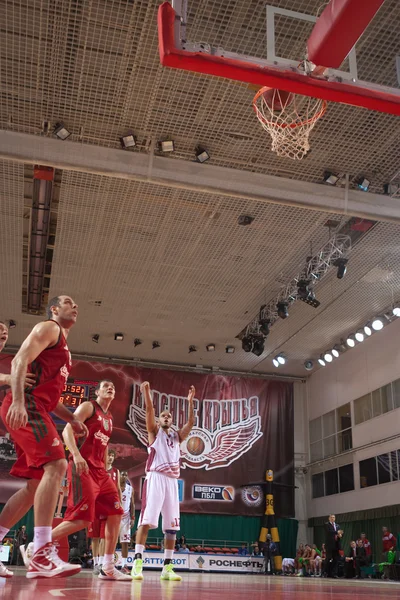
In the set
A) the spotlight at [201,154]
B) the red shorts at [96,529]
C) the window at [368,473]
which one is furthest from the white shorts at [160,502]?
the window at [368,473]

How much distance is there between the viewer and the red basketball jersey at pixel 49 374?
15.1 feet

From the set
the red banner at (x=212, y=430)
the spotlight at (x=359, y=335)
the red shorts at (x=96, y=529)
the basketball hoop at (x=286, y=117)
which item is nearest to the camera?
the red shorts at (x=96, y=529)

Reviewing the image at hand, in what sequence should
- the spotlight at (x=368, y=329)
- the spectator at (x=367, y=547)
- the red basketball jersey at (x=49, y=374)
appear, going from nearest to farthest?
the red basketball jersey at (x=49, y=374), the spectator at (x=367, y=547), the spotlight at (x=368, y=329)

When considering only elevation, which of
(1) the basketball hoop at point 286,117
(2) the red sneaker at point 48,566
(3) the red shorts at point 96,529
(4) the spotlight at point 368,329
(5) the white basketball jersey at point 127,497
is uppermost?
(4) the spotlight at point 368,329

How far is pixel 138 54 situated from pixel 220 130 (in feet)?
6.71

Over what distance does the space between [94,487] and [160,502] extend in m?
1.30

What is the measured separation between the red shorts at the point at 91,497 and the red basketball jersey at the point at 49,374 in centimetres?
144

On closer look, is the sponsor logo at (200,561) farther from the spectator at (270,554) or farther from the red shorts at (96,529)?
the red shorts at (96,529)

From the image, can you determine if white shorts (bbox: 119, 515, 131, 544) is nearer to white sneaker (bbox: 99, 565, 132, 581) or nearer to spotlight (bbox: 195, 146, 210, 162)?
white sneaker (bbox: 99, 565, 132, 581)

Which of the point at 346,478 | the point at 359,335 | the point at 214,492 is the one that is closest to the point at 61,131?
the point at 359,335

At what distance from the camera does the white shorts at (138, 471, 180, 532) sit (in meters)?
7.07

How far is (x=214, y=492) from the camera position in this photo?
2188 centimetres

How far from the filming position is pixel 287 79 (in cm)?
595

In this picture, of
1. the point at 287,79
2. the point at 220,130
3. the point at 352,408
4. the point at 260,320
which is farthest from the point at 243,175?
the point at 352,408
